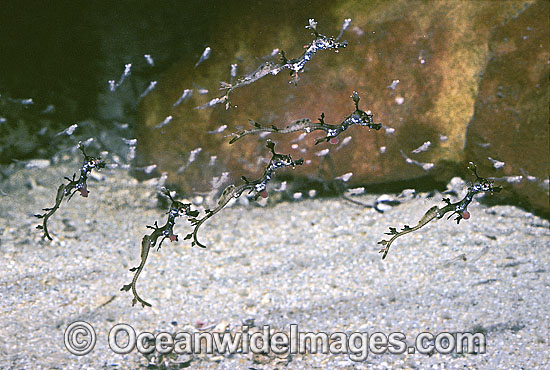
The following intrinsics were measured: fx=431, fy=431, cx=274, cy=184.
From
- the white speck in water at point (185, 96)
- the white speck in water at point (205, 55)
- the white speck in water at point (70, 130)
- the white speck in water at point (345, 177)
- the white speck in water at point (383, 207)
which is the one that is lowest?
the white speck in water at point (383, 207)

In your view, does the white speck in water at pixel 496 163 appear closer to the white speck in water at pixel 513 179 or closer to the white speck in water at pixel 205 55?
the white speck in water at pixel 513 179

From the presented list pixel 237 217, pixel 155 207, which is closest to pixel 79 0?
pixel 155 207

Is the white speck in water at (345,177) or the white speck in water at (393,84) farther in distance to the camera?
the white speck in water at (345,177)

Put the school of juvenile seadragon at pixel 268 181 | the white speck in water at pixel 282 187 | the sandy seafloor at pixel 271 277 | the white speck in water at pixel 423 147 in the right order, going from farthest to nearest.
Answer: the white speck in water at pixel 282 187
the white speck in water at pixel 423 147
the sandy seafloor at pixel 271 277
the school of juvenile seadragon at pixel 268 181

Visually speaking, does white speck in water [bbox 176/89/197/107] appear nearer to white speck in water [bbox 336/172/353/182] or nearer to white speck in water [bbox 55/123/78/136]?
white speck in water [bbox 55/123/78/136]

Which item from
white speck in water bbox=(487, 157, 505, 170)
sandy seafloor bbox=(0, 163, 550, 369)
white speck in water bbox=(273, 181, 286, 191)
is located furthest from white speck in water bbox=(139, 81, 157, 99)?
white speck in water bbox=(487, 157, 505, 170)

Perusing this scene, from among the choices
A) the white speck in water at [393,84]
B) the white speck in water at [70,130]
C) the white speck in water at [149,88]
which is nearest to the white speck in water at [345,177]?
the white speck in water at [393,84]

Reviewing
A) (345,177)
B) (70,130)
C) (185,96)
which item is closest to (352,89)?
(345,177)
